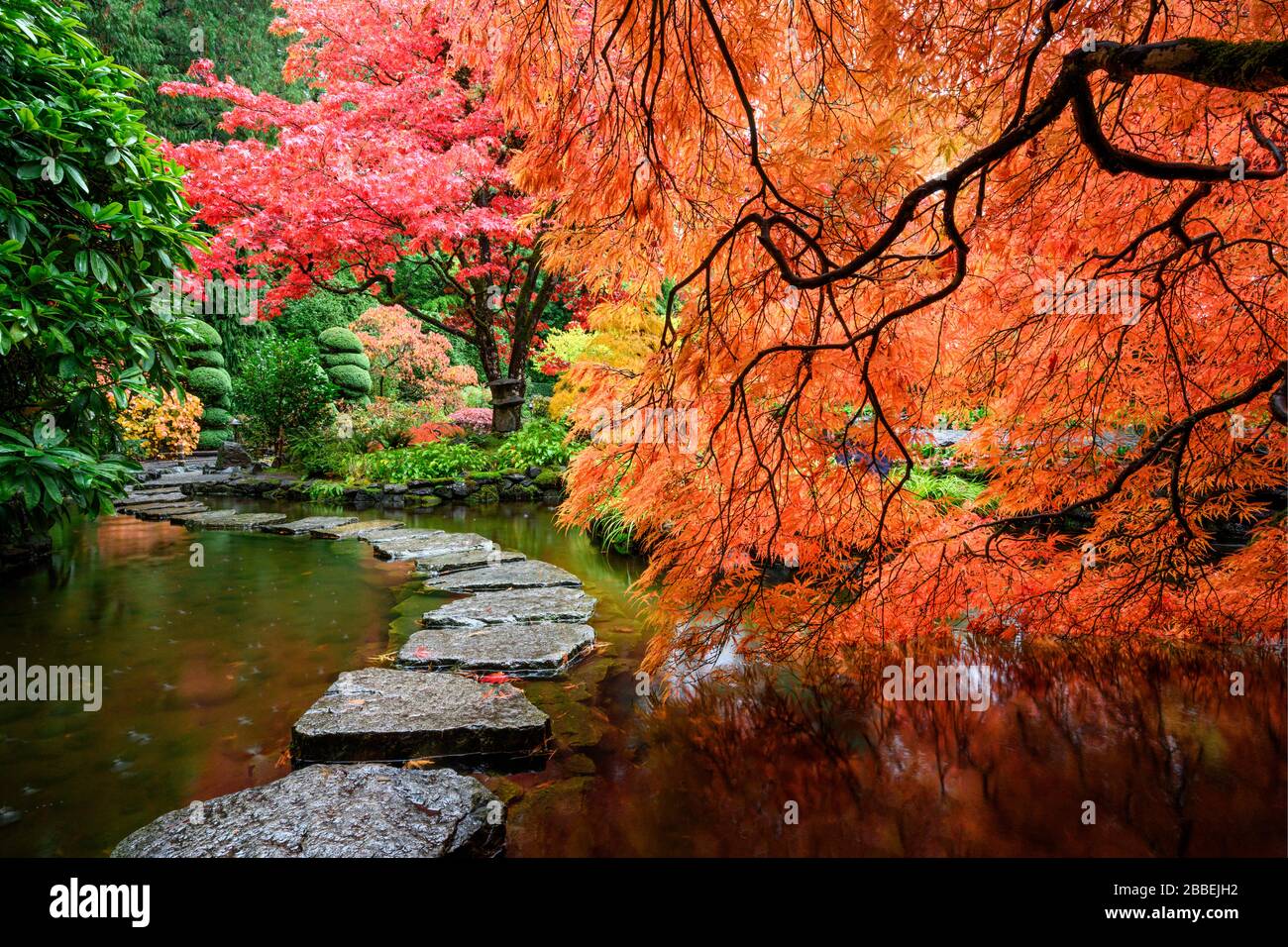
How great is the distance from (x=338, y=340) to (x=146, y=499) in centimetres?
869

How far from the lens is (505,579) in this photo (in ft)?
16.6

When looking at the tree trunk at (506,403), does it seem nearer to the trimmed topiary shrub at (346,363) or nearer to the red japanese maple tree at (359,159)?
the red japanese maple tree at (359,159)

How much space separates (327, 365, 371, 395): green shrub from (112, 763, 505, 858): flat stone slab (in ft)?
52.6

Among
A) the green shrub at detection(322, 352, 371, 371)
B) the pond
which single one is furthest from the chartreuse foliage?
the green shrub at detection(322, 352, 371, 371)

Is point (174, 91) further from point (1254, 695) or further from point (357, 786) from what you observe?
point (1254, 695)

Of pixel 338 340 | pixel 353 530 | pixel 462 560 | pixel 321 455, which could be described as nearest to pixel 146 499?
pixel 321 455

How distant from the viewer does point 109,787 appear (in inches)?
95.3

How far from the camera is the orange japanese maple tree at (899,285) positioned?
214 centimetres

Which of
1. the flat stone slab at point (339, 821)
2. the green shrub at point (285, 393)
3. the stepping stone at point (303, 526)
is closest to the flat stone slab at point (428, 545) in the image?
the stepping stone at point (303, 526)

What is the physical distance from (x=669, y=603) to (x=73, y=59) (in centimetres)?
392

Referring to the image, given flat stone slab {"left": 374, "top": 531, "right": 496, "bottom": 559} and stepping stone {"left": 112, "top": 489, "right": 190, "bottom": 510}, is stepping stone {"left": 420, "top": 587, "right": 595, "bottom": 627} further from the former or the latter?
stepping stone {"left": 112, "top": 489, "right": 190, "bottom": 510}

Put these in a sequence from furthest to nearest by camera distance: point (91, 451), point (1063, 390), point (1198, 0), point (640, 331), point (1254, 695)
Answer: point (640, 331) → point (91, 451) → point (1254, 695) → point (1063, 390) → point (1198, 0)

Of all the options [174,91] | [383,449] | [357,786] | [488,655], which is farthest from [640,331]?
[174,91]

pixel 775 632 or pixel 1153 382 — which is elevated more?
pixel 1153 382
